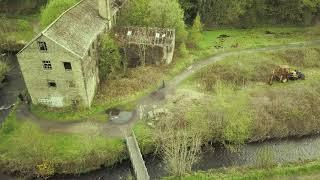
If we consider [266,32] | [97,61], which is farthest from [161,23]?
[266,32]

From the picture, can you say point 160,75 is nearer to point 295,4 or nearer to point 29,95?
point 29,95

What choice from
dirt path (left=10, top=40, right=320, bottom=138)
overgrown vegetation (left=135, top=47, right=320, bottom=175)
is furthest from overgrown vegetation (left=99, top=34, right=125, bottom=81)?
overgrown vegetation (left=135, top=47, right=320, bottom=175)

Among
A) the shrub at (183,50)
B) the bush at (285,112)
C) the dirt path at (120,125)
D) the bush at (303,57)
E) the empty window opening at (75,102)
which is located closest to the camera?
the dirt path at (120,125)

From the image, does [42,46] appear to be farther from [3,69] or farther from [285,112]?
[285,112]

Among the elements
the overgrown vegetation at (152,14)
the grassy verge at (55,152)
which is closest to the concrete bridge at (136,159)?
the grassy verge at (55,152)

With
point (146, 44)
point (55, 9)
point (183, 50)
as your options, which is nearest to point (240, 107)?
point (183, 50)

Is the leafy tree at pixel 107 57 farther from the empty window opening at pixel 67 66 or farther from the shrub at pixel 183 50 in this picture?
the shrub at pixel 183 50
